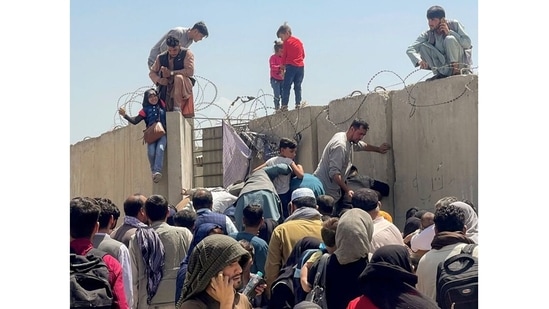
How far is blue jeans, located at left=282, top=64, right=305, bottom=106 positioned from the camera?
479 inches

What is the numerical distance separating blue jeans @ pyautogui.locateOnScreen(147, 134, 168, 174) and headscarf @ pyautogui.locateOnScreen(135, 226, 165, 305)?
5.30 m

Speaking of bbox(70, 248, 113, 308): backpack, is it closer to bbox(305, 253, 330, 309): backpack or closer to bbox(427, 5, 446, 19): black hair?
bbox(305, 253, 330, 309): backpack

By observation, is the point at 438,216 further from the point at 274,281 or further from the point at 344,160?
the point at 344,160

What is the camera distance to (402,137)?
9.63 m

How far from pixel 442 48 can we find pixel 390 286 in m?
5.75

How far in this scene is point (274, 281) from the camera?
5844mm

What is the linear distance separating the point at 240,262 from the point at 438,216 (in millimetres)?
1560

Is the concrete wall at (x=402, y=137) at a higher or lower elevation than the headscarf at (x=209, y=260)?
higher

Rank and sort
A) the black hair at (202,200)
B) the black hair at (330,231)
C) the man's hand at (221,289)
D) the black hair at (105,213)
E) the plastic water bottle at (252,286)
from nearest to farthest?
the man's hand at (221,289) → the plastic water bottle at (252,286) → the black hair at (105,213) → the black hair at (330,231) → the black hair at (202,200)

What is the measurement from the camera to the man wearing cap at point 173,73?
36.5 ft

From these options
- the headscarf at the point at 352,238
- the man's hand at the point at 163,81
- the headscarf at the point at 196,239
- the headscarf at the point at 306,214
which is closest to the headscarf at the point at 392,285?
the headscarf at the point at 352,238

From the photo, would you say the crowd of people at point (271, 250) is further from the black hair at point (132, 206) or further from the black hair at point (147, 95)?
the black hair at point (147, 95)

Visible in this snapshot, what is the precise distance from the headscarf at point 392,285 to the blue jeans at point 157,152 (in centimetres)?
757

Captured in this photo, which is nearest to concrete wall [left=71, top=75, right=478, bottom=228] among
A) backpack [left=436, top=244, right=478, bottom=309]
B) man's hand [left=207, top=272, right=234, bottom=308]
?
backpack [left=436, top=244, right=478, bottom=309]
